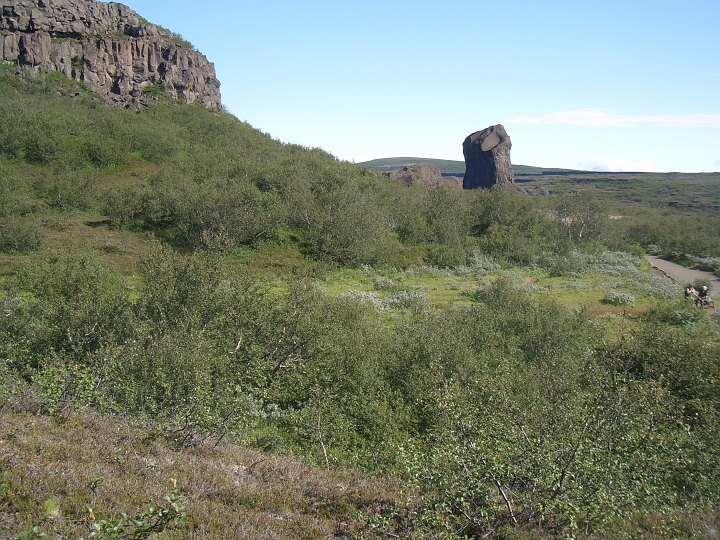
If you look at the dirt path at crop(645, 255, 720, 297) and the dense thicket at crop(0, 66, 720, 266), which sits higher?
the dense thicket at crop(0, 66, 720, 266)

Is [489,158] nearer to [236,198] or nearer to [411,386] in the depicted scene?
[236,198]

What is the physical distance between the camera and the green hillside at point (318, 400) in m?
6.17

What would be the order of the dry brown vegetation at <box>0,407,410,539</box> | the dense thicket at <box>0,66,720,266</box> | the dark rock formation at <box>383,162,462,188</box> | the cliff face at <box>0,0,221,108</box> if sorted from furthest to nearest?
the dark rock formation at <box>383,162,462,188</box> < the cliff face at <box>0,0,221,108</box> < the dense thicket at <box>0,66,720,266</box> < the dry brown vegetation at <box>0,407,410,539</box>

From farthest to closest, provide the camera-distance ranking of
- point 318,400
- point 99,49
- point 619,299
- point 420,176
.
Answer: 1. point 420,176
2. point 99,49
3. point 619,299
4. point 318,400

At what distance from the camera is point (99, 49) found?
56.5 meters

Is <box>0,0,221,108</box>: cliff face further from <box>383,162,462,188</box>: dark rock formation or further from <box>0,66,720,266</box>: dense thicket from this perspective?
<box>383,162,462,188</box>: dark rock formation

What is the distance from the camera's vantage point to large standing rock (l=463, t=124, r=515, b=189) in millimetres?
93562

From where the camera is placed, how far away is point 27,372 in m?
10.9

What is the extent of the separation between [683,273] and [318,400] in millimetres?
50960

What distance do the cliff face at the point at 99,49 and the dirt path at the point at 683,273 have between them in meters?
60.5

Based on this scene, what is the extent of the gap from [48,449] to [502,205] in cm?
4844

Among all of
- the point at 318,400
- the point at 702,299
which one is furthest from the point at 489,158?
the point at 318,400

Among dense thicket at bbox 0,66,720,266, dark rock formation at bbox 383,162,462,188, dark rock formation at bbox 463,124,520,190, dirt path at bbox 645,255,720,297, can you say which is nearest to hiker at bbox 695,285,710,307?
dirt path at bbox 645,255,720,297

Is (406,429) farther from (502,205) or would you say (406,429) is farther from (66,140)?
(66,140)
